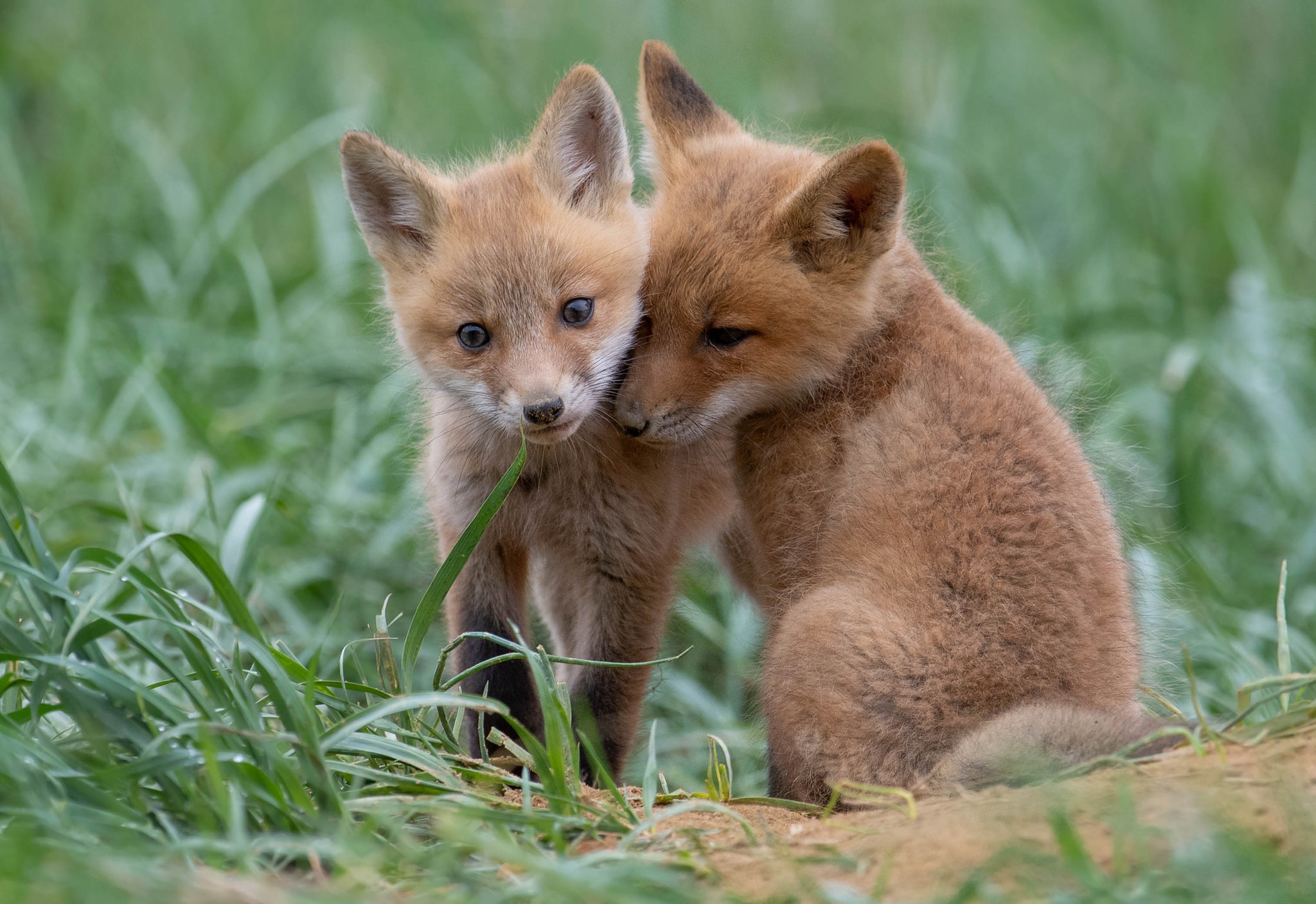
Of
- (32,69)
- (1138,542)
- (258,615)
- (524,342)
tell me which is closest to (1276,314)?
(1138,542)

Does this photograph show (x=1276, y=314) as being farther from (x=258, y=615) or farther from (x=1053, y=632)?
(x=258, y=615)

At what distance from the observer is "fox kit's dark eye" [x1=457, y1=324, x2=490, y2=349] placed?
145 inches

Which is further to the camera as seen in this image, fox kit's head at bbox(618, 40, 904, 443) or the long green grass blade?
fox kit's head at bbox(618, 40, 904, 443)

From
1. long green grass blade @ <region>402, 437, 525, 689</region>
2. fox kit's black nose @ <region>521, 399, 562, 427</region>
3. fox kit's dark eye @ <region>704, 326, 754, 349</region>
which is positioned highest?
fox kit's dark eye @ <region>704, 326, 754, 349</region>

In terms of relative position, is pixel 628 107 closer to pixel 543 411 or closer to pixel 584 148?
pixel 584 148

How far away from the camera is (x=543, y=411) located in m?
3.39

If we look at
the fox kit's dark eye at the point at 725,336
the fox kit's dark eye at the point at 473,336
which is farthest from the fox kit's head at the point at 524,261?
the fox kit's dark eye at the point at 725,336

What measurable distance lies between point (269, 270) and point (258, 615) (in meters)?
3.23

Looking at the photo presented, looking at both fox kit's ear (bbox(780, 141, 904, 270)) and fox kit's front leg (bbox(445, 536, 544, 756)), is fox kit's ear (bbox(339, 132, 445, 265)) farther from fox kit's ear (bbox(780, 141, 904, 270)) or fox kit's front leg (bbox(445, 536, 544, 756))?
fox kit's ear (bbox(780, 141, 904, 270))

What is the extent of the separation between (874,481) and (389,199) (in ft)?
6.21

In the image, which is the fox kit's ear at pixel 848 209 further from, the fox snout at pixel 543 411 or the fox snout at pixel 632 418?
the fox snout at pixel 543 411

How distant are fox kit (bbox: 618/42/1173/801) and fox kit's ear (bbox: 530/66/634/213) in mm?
159

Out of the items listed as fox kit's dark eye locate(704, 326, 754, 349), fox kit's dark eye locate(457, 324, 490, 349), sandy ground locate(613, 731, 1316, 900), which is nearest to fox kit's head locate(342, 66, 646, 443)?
fox kit's dark eye locate(457, 324, 490, 349)

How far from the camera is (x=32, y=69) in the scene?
810 cm
